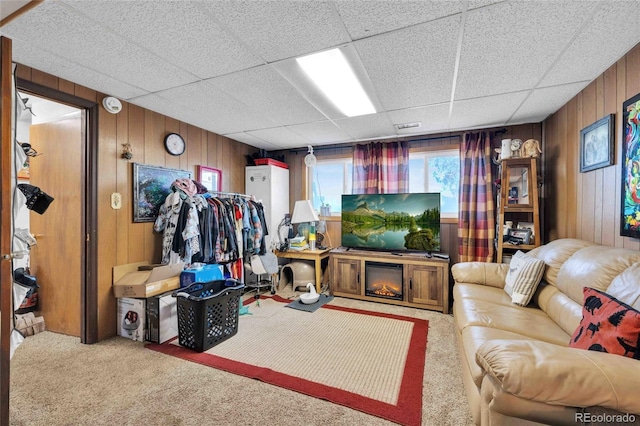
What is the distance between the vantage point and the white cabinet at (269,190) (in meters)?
4.25

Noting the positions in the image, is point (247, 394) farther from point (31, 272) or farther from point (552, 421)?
point (31, 272)

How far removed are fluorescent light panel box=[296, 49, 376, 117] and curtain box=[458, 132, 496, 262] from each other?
61.9 inches

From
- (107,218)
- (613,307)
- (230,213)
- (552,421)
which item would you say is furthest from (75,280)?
(613,307)

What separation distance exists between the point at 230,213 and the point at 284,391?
218 cm

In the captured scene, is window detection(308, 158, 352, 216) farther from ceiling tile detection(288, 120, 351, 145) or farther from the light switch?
the light switch

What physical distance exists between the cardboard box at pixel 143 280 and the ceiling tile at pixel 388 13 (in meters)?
2.62

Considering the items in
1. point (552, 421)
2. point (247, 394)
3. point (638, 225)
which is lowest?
point (247, 394)

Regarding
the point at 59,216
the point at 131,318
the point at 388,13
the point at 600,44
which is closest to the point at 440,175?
the point at 600,44

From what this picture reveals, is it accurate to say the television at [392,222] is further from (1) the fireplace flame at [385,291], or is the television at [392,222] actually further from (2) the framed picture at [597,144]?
(2) the framed picture at [597,144]

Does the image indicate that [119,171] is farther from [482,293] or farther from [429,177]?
[429,177]

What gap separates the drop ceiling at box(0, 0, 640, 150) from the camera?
1.44 metres

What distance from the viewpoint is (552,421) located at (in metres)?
0.92

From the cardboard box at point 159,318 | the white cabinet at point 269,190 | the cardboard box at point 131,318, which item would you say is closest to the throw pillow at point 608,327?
the cardboard box at point 159,318

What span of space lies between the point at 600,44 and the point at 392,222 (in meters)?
2.49
